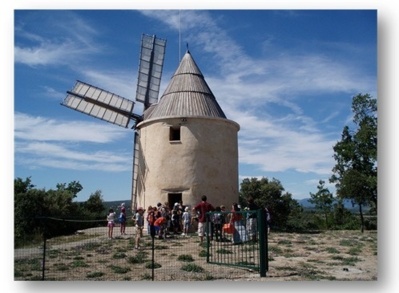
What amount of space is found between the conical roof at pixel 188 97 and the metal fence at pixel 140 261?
4111mm

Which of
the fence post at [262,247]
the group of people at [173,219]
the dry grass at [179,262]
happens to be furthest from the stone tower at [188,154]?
the fence post at [262,247]

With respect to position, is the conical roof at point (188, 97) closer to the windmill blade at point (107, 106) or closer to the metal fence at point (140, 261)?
the windmill blade at point (107, 106)

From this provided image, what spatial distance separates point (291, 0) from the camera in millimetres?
7367

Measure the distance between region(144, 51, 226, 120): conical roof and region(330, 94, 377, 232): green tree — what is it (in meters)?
3.64

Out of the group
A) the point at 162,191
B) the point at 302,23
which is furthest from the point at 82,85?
the point at 302,23

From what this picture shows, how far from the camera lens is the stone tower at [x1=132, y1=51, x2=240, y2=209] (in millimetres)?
12641

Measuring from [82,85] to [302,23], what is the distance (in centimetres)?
708

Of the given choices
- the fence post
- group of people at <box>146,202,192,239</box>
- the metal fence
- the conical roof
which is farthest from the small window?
the fence post

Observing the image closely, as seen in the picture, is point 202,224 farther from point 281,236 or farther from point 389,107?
point 389,107

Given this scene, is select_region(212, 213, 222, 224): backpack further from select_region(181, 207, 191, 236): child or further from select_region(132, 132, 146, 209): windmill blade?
select_region(132, 132, 146, 209): windmill blade

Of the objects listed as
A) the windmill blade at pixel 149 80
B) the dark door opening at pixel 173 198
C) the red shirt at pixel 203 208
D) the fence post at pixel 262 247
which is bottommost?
the fence post at pixel 262 247

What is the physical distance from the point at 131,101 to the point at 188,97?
2.90m

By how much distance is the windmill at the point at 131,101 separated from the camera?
46.0 ft

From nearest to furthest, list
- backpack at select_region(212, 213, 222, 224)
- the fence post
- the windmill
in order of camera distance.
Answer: the fence post < backpack at select_region(212, 213, 222, 224) < the windmill
